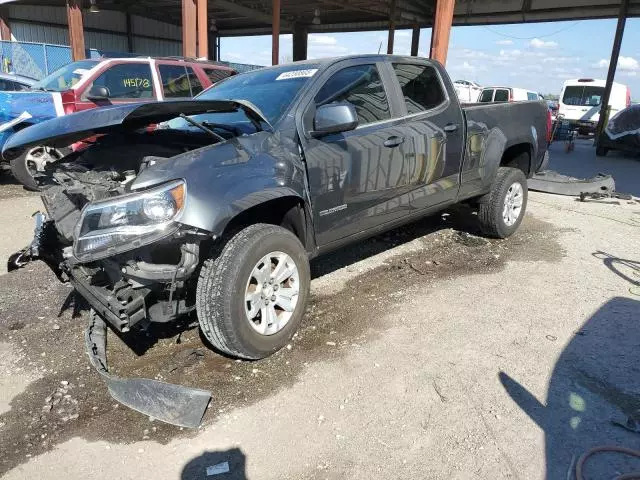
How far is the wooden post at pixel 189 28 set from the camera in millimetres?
11805

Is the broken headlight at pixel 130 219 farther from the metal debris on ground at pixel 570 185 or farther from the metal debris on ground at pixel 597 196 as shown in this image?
the metal debris on ground at pixel 597 196

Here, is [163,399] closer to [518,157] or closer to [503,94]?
[518,157]

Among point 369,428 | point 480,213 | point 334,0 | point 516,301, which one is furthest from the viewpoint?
point 334,0

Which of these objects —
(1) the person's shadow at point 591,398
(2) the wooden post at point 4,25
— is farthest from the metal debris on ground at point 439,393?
(2) the wooden post at point 4,25

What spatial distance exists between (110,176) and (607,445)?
3.20 metres

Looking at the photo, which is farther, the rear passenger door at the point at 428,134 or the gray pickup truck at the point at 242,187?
the rear passenger door at the point at 428,134

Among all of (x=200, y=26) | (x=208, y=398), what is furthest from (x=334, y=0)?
(x=208, y=398)

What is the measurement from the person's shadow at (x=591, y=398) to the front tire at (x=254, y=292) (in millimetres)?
1424

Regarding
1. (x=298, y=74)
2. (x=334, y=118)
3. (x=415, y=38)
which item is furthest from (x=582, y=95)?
(x=334, y=118)

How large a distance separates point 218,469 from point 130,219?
53.0 inches

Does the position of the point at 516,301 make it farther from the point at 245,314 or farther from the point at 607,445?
the point at 245,314

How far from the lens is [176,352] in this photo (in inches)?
134

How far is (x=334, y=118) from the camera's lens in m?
3.35

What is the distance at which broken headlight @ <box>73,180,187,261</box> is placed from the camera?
2.62 meters
